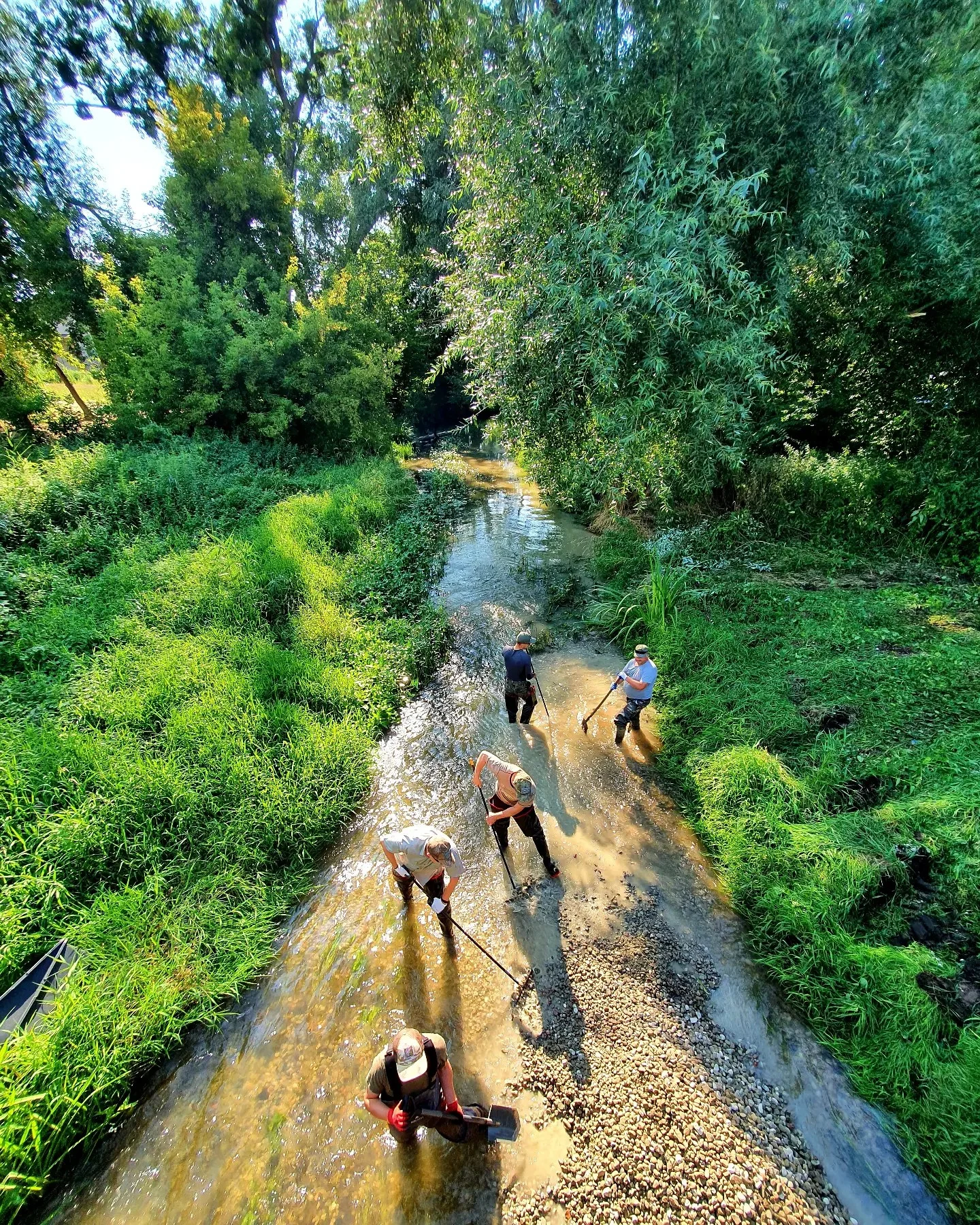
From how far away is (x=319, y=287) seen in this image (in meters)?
17.5

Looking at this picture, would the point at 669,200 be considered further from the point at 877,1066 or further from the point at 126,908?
the point at 126,908

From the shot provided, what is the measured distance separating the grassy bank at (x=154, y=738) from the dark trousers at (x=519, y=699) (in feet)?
5.56

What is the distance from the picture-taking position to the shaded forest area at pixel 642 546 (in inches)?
153

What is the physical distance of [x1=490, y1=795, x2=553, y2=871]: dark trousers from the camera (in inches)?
179

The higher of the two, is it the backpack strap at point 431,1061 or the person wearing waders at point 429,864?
the person wearing waders at point 429,864

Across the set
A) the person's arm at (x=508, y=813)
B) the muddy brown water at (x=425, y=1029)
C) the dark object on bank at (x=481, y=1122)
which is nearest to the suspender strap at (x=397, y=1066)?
the dark object on bank at (x=481, y=1122)

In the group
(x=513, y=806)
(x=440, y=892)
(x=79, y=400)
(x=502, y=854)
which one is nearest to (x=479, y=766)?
(x=513, y=806)

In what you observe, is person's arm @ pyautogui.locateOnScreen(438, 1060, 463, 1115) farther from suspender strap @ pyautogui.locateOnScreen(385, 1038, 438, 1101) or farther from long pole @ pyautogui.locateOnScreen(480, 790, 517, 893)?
→ long pole @ pyautogui.locateOnScreen(480, 790, 517, 893)

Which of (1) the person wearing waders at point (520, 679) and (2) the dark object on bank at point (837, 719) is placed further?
(1) the person wearing waders at point (520, 679)

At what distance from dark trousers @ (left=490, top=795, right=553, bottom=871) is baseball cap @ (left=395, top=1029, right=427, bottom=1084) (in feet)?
5.96

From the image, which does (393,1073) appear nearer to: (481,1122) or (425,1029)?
(481,1122)

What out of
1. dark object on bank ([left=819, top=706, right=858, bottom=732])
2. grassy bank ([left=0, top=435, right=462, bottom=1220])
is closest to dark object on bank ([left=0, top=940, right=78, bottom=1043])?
grassy bank ([left=0, top=435, right=462, bottom=1220])

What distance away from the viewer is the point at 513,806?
14.8 ft

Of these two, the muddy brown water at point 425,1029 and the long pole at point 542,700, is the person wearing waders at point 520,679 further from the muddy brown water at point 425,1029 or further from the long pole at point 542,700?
the muddy brown water at point 425,1029
